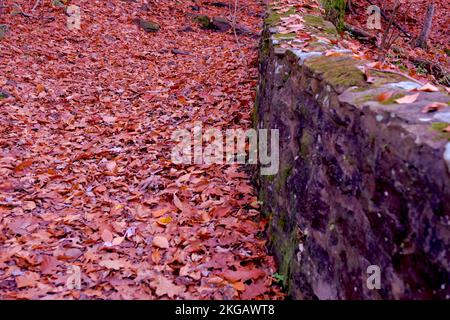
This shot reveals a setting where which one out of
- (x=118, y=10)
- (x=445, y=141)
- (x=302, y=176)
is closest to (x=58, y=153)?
(x=302, y=176)

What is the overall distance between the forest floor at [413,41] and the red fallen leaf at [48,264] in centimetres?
688

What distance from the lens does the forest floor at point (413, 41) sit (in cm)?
894

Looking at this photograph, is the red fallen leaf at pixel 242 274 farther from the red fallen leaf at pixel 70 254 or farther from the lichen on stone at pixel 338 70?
the lichen on stone at pixel 338 70

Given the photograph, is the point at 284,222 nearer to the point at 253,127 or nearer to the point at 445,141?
the point at 445,141

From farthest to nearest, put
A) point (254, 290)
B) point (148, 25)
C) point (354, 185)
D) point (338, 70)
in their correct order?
point (148, 25), point (254, 290), point (338, 70), point (354, 185)

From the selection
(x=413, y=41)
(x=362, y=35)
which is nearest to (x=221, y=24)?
(x=362, y=35)

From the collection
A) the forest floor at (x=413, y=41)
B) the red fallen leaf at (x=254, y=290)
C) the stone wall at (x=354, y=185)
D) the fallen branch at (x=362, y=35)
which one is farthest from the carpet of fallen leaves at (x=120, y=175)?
the forest floor at (x=413, y=41)

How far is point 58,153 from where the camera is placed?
18.4ft

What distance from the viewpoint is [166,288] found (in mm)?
3170

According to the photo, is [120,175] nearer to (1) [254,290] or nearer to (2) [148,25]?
(1) [254,290]

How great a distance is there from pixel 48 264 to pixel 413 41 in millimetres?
10910

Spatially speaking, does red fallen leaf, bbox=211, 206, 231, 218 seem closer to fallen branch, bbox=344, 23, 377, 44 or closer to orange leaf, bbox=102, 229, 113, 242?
orange leaf, bbox=102, 229, 113, 242

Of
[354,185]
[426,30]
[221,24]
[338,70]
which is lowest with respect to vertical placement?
[221,24]
